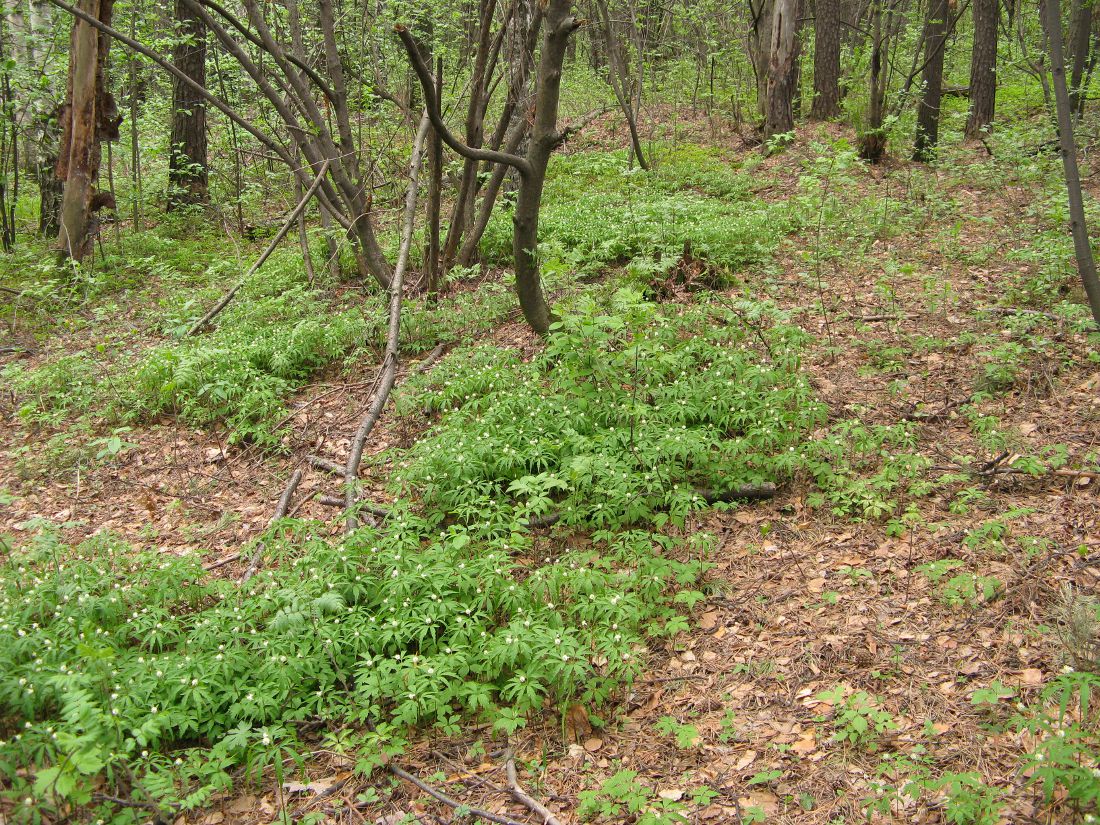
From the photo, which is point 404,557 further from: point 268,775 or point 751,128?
point 751,128

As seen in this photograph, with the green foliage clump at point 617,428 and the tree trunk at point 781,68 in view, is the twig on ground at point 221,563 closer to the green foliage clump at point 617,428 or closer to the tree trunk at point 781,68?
the green foliage clump at point 617,428

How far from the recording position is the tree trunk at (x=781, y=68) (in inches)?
545

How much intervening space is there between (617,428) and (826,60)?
12990 millimetres

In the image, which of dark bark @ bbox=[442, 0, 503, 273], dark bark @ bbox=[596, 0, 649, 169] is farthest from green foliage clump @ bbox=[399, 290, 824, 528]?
dark bark @ bbox=[596, 0, 649, 169]

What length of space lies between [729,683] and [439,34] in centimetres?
1573

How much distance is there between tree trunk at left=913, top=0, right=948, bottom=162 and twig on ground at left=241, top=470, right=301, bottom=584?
34.9ft

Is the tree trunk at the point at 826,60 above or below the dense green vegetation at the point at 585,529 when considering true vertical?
above

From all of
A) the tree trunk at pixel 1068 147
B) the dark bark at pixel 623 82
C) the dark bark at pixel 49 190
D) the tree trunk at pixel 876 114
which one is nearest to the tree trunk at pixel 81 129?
the dark bark at pixel 49 190

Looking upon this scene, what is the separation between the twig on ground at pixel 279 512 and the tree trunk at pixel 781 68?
12.0m

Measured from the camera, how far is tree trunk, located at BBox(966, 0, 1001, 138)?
37.8ft

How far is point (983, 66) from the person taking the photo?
11938mm

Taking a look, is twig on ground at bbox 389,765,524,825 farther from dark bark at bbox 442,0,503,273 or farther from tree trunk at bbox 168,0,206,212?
tree trunk at bbox 168,0,206,212

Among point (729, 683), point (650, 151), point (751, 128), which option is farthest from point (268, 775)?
point (751, 128)

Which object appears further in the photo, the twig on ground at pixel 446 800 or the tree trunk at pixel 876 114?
the tree trunk at pixel 876 114
